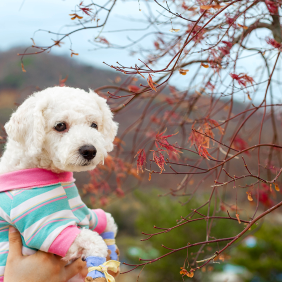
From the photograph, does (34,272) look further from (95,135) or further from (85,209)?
(95,135)

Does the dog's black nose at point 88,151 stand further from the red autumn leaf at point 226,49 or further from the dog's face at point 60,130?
the red autumn leaf at point 226,49

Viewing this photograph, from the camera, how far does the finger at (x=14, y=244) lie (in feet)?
2.97

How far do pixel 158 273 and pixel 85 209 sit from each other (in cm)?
238

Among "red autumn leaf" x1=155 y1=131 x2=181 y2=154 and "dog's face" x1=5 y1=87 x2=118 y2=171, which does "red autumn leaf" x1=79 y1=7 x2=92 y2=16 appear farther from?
"red autumn leaf" x1=155 y1=131 x2=181 y2=154

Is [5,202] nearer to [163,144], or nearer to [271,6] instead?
[163,144]

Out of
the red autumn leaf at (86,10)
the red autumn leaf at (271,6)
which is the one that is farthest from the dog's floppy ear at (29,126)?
the red autumn leaf at (271,6)

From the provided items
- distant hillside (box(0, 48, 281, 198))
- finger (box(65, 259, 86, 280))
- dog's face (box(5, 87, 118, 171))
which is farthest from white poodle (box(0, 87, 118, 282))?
distant hillside (box(0, 48, 281, 198))

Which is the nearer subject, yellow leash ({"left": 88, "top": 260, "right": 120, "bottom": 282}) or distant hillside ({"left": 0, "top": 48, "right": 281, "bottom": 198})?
yellow leash ({"left": 88, "top": 260, "right": 120, "bottom": 282})

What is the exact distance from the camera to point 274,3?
99 cm

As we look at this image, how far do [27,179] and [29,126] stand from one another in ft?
0.60

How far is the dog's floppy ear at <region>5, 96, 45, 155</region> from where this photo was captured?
910mm

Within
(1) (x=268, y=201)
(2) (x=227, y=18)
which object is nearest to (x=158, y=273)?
(1) (x=268, y=201)

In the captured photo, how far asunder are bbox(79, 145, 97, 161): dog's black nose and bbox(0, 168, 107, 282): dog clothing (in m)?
0.17

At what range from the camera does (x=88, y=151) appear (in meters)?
0.87
